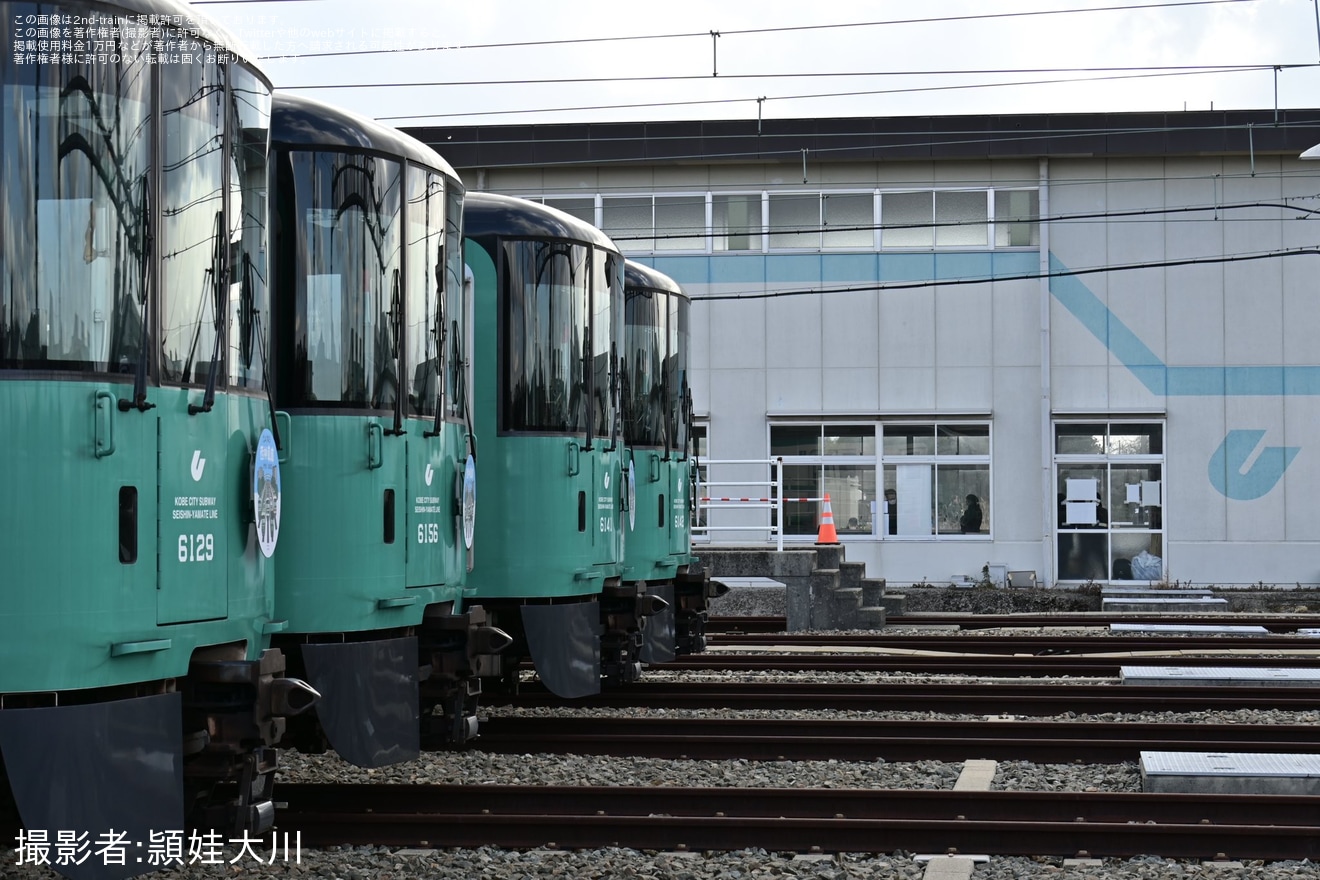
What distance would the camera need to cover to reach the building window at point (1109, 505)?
2767 centimetres

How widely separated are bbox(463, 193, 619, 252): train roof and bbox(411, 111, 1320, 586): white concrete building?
53.1 ft

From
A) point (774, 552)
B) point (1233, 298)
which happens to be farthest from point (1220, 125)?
point (774, 552)

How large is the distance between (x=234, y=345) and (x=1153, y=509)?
939 inches

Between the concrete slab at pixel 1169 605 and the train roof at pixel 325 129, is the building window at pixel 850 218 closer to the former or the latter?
the concrete slab at pixel 1169 605

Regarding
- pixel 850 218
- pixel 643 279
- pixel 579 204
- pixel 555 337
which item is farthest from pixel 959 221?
pixel 555 337

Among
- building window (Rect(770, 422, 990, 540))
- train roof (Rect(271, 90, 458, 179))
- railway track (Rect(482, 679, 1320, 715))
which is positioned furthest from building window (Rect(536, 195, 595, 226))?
train roof (Rect(271, 90, 458, 179))

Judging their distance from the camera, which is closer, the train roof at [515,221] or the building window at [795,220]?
the train roof at [515,221]

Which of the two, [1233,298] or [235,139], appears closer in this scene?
[235,139]

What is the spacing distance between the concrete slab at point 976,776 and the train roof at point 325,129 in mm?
4745

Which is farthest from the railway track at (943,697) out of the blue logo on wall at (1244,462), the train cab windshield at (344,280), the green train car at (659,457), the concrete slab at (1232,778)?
Answer: the blue logo on wall at (1244,462)

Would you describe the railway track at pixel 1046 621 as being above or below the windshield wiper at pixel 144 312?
below

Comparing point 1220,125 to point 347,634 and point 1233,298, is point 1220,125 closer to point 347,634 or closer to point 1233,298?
point 1233,298

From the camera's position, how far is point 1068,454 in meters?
27.8

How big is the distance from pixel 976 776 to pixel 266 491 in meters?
5.04
